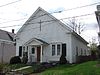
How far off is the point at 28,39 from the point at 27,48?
137 centimetres

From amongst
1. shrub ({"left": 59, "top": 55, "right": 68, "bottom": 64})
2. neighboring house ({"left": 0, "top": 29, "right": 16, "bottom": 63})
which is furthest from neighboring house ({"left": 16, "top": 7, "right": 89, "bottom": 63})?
neighboring house ({"left": 0, "top": 29, "right": 16, "bottom": 63})

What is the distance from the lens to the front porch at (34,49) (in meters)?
29.8

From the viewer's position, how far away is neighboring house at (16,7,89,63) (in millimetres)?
29016

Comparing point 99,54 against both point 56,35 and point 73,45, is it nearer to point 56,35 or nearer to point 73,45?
point 73,45

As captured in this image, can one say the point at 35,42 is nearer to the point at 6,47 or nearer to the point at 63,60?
the point at 63,60

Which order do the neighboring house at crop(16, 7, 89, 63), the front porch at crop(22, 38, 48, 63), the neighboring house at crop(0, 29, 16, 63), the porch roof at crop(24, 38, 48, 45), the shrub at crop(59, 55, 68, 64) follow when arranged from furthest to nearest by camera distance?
the neighboring house at crop(0, 29, 16, 63) → the front porch at crop(22, 38, 48, 63) → the porch roof at crop(24, 38, 48, 45) → the neighboring house at crop(16, 7, 89, 63) → the shrub at crop(59, 55, 68, 64)

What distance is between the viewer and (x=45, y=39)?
30625 mm

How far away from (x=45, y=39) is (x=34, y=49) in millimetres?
2289

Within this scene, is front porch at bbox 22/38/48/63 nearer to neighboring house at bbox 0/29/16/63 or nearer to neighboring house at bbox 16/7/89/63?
neighboring house at bbox 16/7/89/63

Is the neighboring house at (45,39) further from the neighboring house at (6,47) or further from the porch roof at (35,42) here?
the neighboring house at (6,47)

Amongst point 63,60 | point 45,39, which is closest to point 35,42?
point 45,39

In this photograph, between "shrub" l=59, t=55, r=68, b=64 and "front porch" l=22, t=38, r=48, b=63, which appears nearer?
"shrub" l=59, t=55, r=68, b=64

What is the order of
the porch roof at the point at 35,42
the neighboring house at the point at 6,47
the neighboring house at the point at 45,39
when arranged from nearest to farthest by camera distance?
1. the neighboring house at the point at 45,39
2. the porch roof at the point at 35,42
3. the neighboring house at the point at 6,47

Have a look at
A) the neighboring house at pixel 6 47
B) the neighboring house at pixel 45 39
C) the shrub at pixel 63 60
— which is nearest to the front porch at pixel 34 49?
the neighboring house at pixel 45 39
